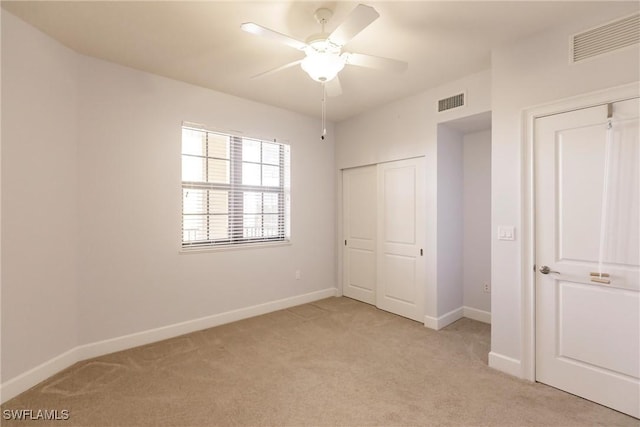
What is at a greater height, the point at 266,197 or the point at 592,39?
the point at 592,39

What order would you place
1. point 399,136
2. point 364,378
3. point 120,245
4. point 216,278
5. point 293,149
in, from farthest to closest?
1. point 293,149
2. point 399,136
3. point 216,278
4. point 120,245
5. point 364,378

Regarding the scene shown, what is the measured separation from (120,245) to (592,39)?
164 inches

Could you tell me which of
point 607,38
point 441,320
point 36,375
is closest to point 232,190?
point 36,375

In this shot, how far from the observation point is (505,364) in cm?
246

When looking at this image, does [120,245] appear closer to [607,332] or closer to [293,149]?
[293,149]

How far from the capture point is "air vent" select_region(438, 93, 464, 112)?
317cm

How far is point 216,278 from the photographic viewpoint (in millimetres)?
3492

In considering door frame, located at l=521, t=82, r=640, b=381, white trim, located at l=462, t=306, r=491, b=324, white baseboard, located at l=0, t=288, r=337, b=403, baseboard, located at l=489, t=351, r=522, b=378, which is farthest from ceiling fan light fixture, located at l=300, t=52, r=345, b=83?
white trim, located at l=462, t=306, r=491, b=324

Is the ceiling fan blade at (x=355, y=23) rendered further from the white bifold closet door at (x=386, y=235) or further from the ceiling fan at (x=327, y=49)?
the white bifold closet door at (x=386, y=235)

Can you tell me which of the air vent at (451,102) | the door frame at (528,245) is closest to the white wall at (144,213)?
the air vent at (451,102)

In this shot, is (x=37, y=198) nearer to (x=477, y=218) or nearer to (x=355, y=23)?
(x=355, y=23)

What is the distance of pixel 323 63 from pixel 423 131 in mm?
1910

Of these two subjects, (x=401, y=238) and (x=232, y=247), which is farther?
(x=401, y=238)

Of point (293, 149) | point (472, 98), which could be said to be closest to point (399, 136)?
point (472, 98)
